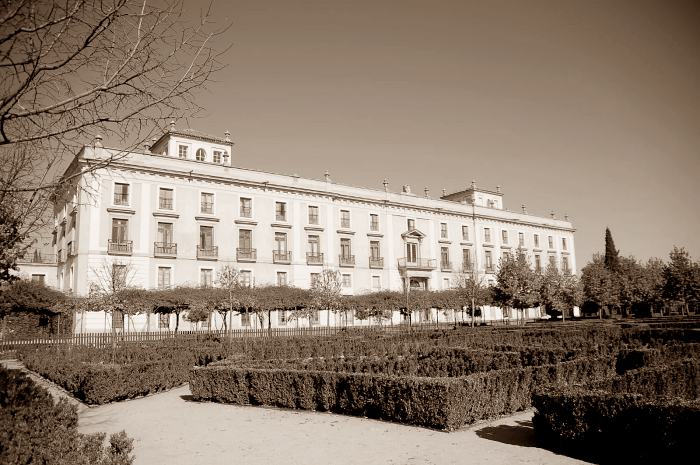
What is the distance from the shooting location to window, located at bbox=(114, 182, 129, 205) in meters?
32.2

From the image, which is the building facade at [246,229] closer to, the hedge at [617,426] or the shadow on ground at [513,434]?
the shadow on ground at [513,434]

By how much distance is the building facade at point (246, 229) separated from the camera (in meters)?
31.9

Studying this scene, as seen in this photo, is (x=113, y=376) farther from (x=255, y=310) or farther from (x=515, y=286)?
(x=515, y=286)

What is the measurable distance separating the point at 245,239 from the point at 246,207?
252 centimetres

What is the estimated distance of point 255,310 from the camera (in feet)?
97.6

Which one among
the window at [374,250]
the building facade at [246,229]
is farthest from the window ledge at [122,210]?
the window at [374,250]

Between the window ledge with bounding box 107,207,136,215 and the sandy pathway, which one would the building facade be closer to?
the window ledge with bounding box 107,207,136,215

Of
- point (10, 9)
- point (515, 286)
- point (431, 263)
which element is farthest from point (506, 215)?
point (10, 9)

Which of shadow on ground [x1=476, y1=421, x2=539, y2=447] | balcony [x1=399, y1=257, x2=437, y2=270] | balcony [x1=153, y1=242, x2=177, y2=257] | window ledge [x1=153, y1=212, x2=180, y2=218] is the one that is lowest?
shadow on ground [x1=476, y1=421, x2=539, y2=447]

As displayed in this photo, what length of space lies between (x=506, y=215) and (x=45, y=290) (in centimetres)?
4550

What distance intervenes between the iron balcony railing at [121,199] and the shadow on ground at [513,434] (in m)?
29.9

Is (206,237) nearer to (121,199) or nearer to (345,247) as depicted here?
(121,199)

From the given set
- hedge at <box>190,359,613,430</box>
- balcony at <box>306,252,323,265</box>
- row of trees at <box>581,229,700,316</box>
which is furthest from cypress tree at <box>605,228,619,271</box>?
hedge at <box>190,359,613,430</box>

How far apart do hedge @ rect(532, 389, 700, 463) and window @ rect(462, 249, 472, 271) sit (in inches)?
1699
